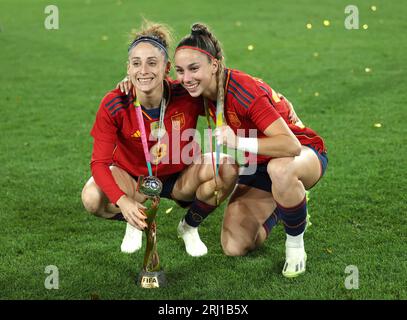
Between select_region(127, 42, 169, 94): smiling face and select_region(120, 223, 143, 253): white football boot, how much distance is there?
2.74ft

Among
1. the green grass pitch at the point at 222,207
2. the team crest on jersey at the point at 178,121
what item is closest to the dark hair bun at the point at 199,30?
the team crest on jersey at the point at 178,121

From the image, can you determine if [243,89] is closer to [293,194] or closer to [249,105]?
[249,105]

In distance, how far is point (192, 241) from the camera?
12.1 ft

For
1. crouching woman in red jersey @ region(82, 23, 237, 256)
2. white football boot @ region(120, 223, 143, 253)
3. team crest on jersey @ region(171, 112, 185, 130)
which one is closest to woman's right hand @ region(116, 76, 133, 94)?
crouching woman in red jersey @ region(82, 23, 237, 256)

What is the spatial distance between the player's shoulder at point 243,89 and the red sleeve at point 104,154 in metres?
0.64

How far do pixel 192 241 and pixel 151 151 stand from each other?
54cm

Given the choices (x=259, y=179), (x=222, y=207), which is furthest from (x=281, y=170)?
(x=222, y=207)

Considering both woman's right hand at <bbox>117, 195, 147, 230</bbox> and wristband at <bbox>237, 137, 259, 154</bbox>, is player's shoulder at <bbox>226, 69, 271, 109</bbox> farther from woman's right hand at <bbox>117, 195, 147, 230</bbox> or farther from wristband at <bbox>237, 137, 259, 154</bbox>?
woman's right hand at <bbox>117, 195, 147, 230</bbox>

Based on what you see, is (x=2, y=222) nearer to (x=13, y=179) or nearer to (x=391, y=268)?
(x=13, y=179)

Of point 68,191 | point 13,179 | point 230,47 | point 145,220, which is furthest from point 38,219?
point 230,47

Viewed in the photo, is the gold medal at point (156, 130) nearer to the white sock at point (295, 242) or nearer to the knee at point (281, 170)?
the knee at point (281, 170)

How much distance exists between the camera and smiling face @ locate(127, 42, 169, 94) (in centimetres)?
330

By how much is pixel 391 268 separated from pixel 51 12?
12856mm

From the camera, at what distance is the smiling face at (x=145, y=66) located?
3.30m
